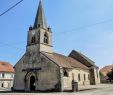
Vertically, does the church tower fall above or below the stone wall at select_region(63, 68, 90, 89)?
above

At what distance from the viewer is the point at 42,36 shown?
36875mm

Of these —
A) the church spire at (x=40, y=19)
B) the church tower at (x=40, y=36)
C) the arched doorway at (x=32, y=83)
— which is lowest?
the arched doorway at (x=32, y=83)

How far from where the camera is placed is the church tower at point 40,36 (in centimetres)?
3631

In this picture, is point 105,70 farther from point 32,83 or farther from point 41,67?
point 41,67

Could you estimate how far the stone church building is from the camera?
3266 centimetres

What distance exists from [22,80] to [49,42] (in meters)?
9.60

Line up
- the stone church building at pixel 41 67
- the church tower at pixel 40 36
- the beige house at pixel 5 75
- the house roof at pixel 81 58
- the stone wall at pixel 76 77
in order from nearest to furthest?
the stone church building at pixel 41 67
the stone wall at pixel 76 77
the church tower at pixel 40 36
the house roof at pixel 81 58
the beige house at pixel 5 75

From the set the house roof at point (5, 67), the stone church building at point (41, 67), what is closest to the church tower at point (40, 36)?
the stone church building at point (41, 67)

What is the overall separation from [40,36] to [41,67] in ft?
20.9

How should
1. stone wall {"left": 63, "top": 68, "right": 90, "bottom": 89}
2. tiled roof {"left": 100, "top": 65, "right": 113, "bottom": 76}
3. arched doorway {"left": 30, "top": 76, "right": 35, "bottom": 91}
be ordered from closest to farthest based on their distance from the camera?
stone wall {"left": 63, "top": 68, "right": 90, "bottom": 89}, arched doorway {"left": 30, "top": 76, "right": 35, "bottom": 91}, tiled roof {"left": 100, "top": 65, "right": 113, "bottom": 76}

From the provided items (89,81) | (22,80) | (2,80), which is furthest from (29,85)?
(2,80)

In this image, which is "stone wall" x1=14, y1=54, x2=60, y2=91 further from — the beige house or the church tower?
the beige house

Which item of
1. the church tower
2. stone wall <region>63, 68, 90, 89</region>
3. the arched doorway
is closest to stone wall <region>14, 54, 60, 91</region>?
the arched doorway

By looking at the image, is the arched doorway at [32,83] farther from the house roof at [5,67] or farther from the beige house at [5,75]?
the house roof at [5,67]
